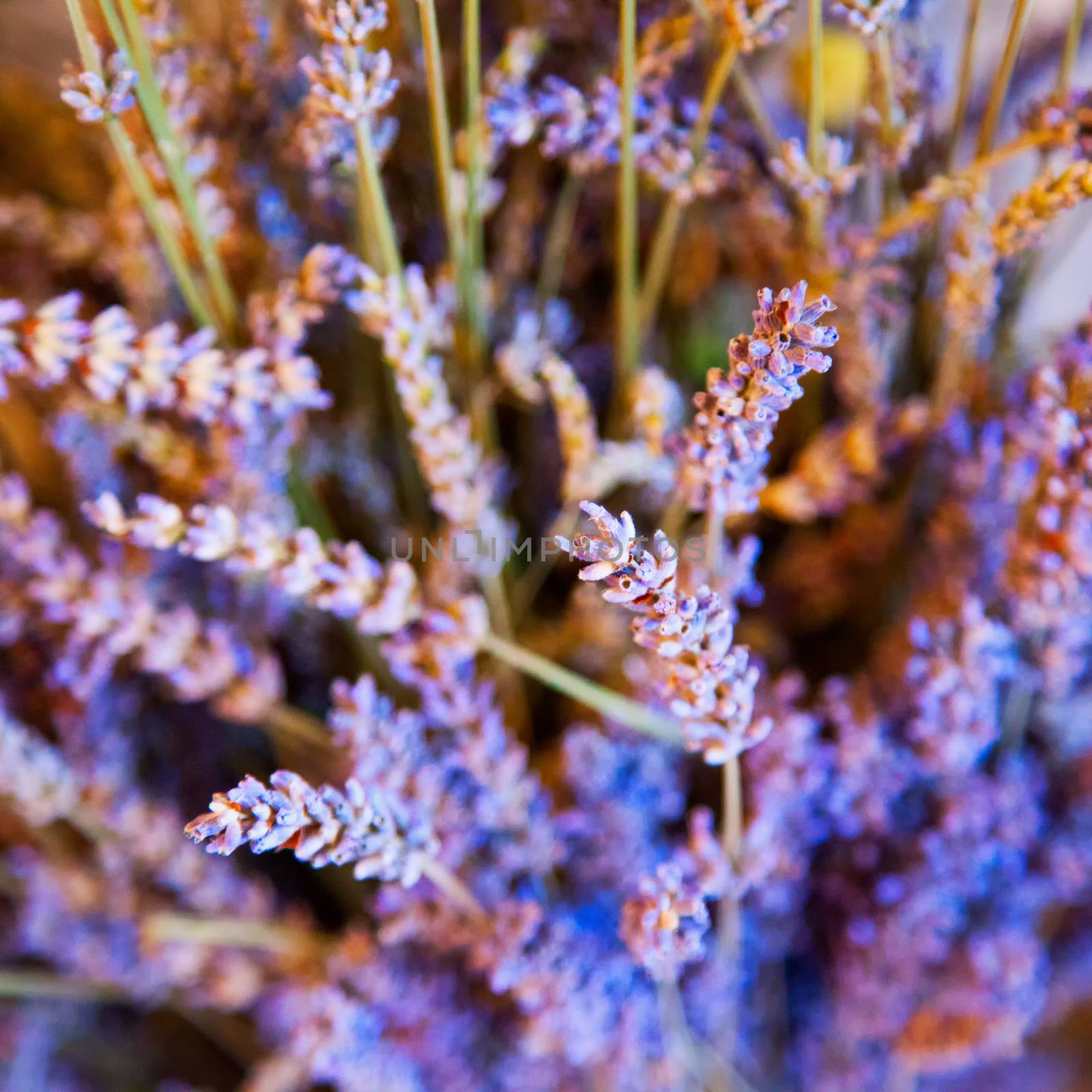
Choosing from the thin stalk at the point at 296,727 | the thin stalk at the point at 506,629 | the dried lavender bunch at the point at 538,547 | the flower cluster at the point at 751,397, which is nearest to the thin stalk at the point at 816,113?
the dried lavender bunch at the point at 538,547

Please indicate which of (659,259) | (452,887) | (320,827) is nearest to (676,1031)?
(452,887)

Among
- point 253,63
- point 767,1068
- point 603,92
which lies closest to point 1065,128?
point 603,92

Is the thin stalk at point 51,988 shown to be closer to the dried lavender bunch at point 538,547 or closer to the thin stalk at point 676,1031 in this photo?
the dried lavender bunch at point 538,547

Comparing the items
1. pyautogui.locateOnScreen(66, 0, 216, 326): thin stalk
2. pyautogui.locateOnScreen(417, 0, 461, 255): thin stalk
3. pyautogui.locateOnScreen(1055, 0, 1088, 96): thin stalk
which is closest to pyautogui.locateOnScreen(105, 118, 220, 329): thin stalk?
pyautogui.locateOnScreen(66, 0, 216, 326): thin stalk

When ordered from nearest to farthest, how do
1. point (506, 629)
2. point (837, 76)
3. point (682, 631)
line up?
point (682, 631)
point (506, 629)
point (837, 76)

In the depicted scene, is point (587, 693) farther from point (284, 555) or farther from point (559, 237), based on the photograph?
point (559, 237)

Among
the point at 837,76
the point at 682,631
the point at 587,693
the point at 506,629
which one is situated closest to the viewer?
the point at 682,631

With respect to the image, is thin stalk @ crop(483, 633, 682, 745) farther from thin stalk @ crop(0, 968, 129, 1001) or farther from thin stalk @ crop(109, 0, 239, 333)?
thin stalk @ crop(0, 968, 129, 1001)
